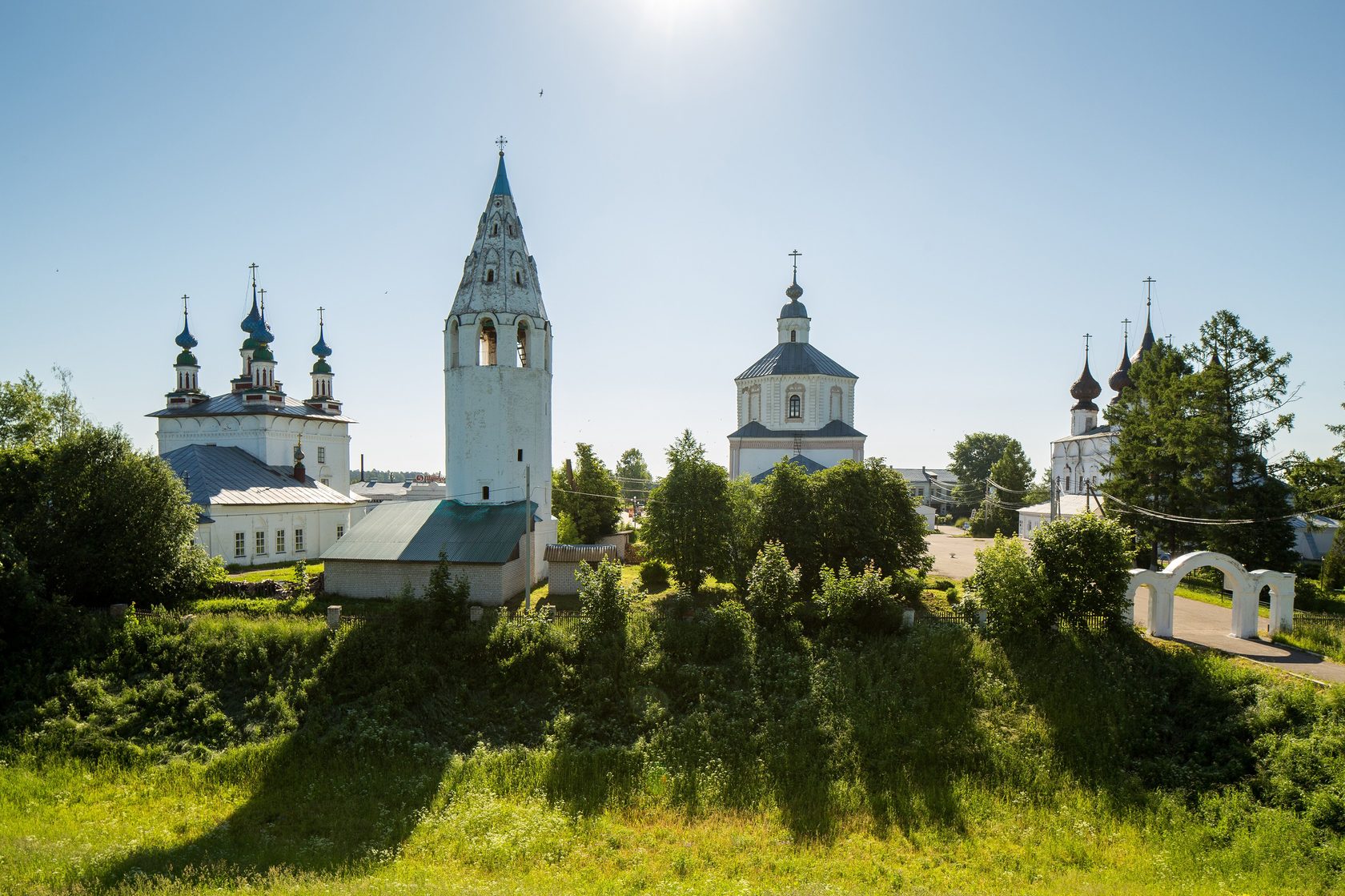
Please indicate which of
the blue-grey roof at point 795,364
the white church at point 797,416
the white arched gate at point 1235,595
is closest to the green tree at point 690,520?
the white arched gate at point 1235,595

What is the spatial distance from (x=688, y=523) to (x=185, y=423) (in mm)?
29937

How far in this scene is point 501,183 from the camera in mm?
26156

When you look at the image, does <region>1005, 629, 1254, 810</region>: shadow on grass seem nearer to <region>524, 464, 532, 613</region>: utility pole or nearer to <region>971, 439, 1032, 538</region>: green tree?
<region>524, 464, 532, 613</region>: utility pole

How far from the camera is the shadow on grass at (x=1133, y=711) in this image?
42.5ft

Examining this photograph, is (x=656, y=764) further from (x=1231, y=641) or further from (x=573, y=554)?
(x=1231, y=641)

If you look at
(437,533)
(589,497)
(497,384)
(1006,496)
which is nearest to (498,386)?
(497,384)

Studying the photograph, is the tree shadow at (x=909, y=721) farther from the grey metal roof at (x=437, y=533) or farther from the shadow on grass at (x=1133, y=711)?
the grey metal roof at (x=437, y=533)

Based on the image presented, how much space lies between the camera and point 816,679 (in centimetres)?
1622

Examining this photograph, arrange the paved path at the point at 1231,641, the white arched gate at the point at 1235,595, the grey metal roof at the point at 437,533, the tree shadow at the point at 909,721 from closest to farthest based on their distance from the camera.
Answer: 1. the tree shadow at the point at 909,721
2. the paved path at the point at 1231,641
3. the white arched gate at the point at 1235,595
4. the grey metal roof at the point at 437,533

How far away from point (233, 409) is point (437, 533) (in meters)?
21.3

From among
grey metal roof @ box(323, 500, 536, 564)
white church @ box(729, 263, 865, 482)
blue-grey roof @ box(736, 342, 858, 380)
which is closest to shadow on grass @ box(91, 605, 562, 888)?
grey metal roof @ box(323, 500, 536, 564)

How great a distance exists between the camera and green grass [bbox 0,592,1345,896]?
10.7 metres

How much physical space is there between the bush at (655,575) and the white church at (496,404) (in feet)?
11.9

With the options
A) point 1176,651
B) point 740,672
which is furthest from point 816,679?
point 1176,651
